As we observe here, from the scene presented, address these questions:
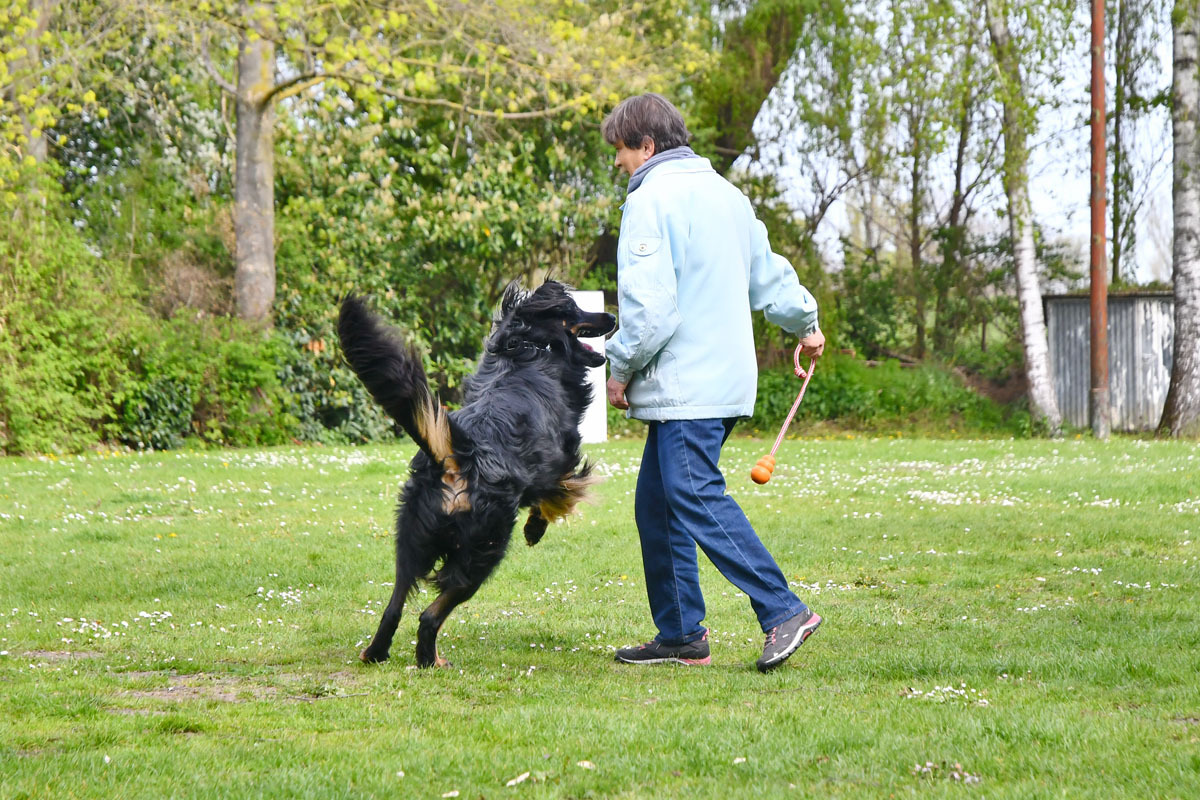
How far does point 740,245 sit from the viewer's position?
4828 mm

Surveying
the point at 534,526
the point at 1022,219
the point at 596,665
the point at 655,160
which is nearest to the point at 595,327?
the point at 655,160

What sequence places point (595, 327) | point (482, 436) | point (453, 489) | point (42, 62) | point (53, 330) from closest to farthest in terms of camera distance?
1. point (453, 489)
2. point (482, 436)
3. point (595, 327)
4. point (53, 330)
5. point (42, 62)

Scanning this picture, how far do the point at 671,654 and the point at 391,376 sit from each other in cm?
164

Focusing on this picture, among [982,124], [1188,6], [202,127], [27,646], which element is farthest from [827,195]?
[27,646]

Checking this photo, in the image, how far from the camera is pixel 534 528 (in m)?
5.48

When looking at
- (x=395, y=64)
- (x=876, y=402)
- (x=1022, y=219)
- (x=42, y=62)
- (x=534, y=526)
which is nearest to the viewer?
(x=534, y=526)

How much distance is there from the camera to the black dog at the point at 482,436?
4551 millimetres

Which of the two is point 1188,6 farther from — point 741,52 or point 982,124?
point 741,52

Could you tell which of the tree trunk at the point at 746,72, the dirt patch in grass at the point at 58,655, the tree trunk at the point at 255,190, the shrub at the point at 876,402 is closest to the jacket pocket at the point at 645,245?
the dirt patch in grass at the point at 58,655

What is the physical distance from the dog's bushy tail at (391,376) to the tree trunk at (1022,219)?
16.6 metres

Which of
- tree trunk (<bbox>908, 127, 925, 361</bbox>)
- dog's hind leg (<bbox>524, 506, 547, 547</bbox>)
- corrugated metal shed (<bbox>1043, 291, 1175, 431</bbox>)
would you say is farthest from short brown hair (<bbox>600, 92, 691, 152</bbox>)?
tree trunk (<bbox>908, 127, 925, 361</bbox>)

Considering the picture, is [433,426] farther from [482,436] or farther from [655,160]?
[655,160]

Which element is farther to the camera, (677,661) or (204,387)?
(204,387)

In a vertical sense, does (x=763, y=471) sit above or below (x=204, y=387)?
below
